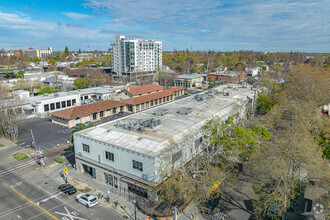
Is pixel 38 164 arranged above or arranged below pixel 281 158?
below

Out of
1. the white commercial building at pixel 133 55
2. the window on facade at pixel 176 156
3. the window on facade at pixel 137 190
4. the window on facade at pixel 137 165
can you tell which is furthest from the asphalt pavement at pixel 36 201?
the white commercial building at pixel 133 55

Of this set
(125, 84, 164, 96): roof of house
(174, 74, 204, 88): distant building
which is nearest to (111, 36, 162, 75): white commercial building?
(174, 74, 204, 88): distant building

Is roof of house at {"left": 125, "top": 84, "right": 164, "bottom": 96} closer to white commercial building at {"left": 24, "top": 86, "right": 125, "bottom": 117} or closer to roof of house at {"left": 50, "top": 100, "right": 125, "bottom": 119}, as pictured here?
white commercial building at {"left": 24, "top": 86, "right": 125, "bottom": 117}

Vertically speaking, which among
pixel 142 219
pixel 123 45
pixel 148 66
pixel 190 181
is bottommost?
pixel 142 219

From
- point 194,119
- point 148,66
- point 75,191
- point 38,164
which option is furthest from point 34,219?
point 148,66

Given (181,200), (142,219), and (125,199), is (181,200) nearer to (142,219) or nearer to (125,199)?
(142,219)

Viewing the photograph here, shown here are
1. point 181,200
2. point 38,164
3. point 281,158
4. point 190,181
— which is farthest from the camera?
point 38,164

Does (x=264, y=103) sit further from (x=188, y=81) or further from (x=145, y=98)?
(x=188, y=81)
